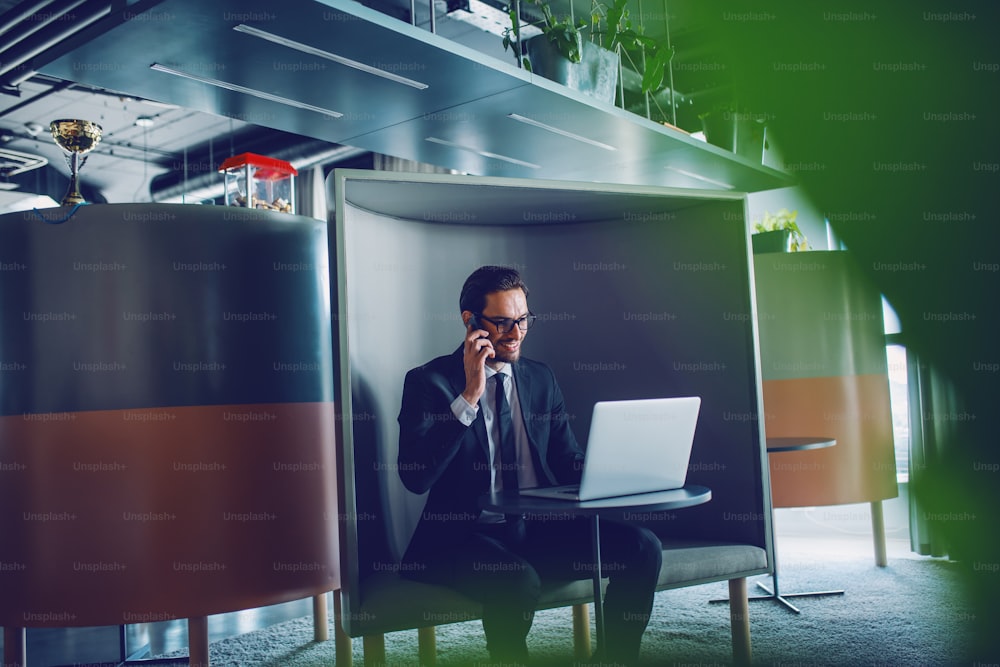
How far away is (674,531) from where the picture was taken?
10.6ft

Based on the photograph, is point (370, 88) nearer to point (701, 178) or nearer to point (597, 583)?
point (597, 583)

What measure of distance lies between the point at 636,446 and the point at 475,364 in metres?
0.62

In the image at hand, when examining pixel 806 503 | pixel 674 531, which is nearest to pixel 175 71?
pixel 674 531

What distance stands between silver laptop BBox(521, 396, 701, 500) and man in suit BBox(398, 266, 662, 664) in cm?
33

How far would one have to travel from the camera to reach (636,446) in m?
2.25

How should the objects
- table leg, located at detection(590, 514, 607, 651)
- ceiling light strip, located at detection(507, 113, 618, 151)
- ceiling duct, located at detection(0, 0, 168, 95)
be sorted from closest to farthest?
table leg, located at detection(590, 514, 607, 651) < ceiling light strip, located at detection(507, 113, 618, 151) < ceiling duct, located at detection(0, 0, 168, 95)

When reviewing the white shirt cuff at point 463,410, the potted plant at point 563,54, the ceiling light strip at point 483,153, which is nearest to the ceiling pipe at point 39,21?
the ceiling light strip at point 483,153

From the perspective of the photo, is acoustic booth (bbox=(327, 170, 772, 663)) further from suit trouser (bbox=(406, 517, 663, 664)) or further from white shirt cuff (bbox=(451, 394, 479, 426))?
white shirt cuff (bbox=(451, 394, 479, 426))

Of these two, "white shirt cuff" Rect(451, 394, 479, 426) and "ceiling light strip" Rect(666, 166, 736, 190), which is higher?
"ceiling light strip" Rect(666, 166, 736, 190)

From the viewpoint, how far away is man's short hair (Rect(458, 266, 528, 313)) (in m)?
2.89

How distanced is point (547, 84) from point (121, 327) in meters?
1.90

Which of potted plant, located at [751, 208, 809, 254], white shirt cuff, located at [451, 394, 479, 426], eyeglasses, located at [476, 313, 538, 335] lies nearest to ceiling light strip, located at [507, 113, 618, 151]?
potted plant, located at [751, 208, 809, 254]

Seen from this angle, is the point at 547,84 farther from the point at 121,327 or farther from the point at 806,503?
the point at 806,503

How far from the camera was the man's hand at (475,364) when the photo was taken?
2637 millimetres
